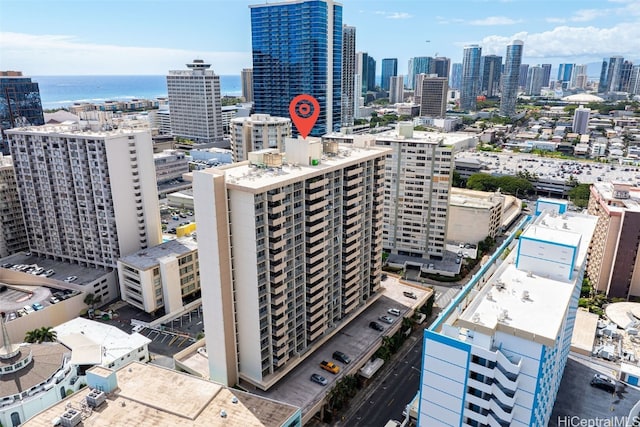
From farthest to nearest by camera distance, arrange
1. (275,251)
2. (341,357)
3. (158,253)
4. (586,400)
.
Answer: (158,253), (341,357), (586,400), (275,251)

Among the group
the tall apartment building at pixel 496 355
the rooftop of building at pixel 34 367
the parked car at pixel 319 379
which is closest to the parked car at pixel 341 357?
the parked car at pixel 319 379

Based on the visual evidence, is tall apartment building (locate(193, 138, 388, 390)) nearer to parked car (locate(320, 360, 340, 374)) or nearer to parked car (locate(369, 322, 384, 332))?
parked car (locate(320, 360, 340, 374))

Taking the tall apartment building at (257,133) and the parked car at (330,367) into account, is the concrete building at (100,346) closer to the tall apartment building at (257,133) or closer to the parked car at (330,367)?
the parked car at (330,367)

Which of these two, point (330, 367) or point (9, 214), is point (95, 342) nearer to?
point (330, 367)

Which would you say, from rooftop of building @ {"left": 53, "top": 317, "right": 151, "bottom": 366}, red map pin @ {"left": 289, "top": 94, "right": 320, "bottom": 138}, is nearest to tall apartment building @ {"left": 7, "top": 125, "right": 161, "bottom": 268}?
rooftop of building @ {"left": 53, "top": 317, "right": 151, "bottom": 366}

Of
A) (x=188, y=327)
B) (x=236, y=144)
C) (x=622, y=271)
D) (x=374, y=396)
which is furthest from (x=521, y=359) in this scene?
(x=236, y=144)

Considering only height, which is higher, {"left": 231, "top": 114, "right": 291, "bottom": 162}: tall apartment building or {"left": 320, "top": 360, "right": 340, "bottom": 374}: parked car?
{"left": 231, "top": 114, "right": 291, "bottom": 162}: tall apartment building

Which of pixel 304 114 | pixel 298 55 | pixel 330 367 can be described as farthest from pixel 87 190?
pixel 298 55
